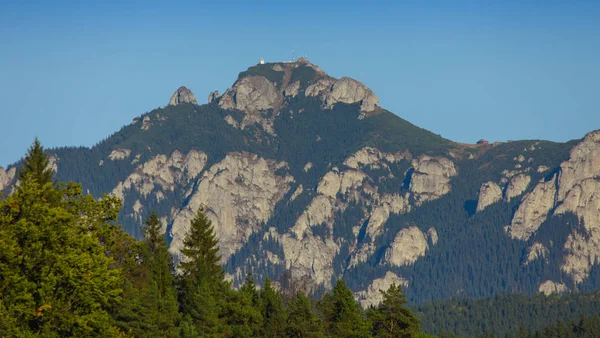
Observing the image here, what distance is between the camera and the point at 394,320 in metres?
163

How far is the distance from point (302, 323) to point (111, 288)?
5536 cm

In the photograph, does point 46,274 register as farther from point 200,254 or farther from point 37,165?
point 200,254

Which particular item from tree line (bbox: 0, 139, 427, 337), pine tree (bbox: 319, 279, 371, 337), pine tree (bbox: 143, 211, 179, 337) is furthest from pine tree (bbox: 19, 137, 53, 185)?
pine tree (bbox: 319, 279, 371, 337)

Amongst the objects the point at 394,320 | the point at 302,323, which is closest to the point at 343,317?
the point at 394,320

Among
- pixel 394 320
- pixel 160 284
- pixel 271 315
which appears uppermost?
pixel 160 284

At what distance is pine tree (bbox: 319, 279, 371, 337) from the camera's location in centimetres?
15850

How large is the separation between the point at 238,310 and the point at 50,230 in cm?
5491

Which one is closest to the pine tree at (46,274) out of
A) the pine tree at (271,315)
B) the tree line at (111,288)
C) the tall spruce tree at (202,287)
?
the tree line at (111,288)

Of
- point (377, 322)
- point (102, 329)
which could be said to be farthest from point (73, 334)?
point (377, 322)

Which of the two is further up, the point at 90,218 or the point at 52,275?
the point at 90,218

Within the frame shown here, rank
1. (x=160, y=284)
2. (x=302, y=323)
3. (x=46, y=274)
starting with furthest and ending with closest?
(x=302, y=323) → (x=160, y=284) → (x=46, y=274)

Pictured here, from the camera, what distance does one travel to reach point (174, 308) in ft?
422

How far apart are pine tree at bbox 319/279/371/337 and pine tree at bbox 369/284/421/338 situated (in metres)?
2.31

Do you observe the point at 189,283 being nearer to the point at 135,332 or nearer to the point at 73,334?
the point at 135,332
